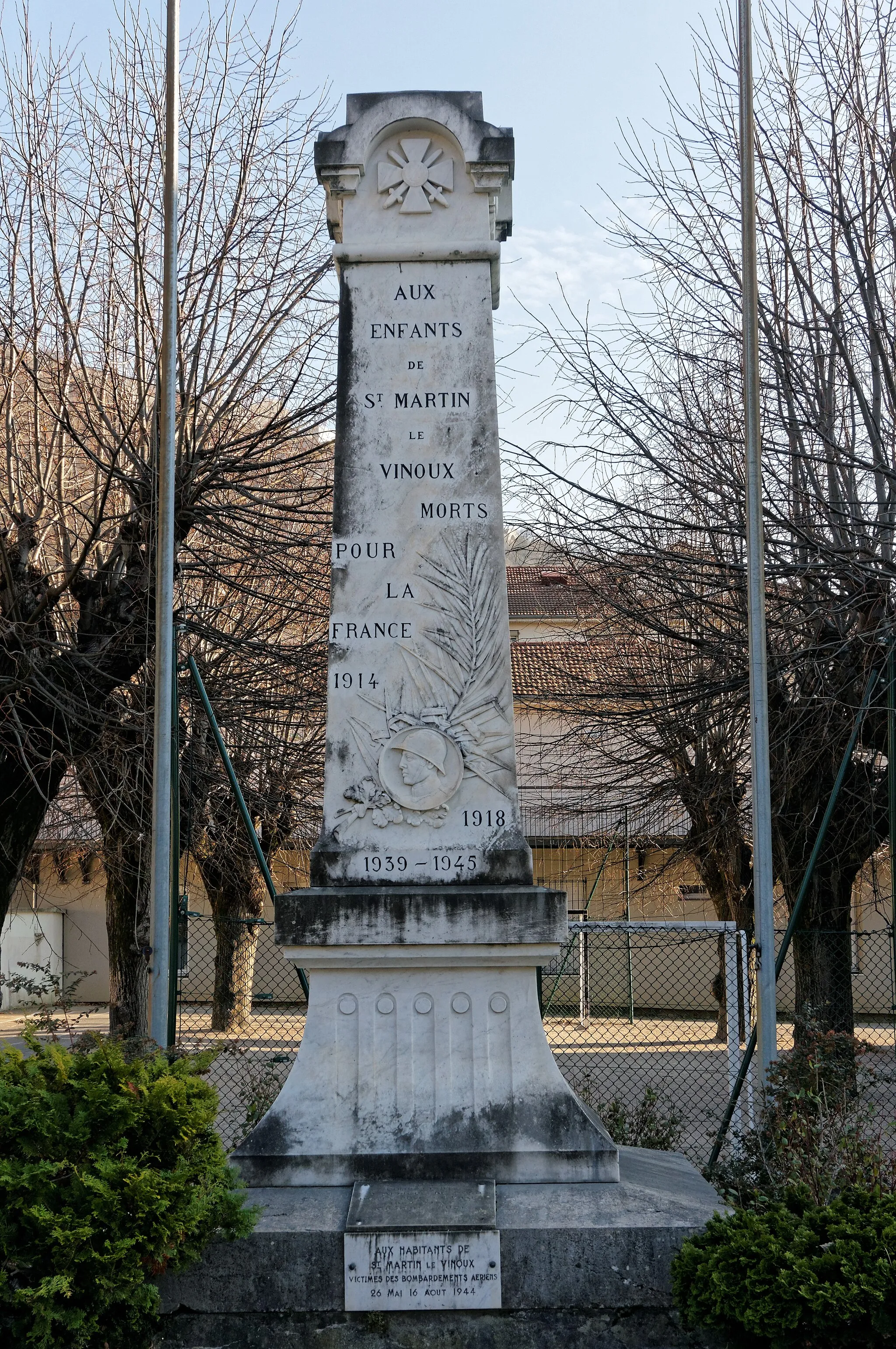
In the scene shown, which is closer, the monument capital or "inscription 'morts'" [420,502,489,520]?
"inscription 'morts'" [420,502,489,520]

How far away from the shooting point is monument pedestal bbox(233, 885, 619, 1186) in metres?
5.15

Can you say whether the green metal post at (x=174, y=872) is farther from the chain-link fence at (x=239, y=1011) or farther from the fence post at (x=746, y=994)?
the fence post at (x=746, y=994)

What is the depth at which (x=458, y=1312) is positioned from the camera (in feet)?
15.4

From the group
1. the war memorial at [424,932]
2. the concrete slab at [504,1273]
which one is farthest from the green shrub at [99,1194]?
the war memorial at [424,932]

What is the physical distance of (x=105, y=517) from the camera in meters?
10.2

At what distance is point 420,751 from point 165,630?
7.92 feet

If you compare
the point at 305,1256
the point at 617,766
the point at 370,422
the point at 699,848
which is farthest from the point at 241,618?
the point at 305,1256

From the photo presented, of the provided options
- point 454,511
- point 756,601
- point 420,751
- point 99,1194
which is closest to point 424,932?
point 420,751

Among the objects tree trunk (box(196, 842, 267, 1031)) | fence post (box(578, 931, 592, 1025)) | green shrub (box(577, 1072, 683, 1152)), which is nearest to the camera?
green shrub (box(577, 1072, 683, 1152))

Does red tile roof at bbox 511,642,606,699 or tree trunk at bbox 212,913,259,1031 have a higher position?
red tile roof at bbox 511,642,606,699

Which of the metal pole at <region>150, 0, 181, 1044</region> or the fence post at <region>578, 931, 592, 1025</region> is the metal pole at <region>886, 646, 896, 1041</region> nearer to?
the metal pole at <region>150, 0, 181, 1044</region>

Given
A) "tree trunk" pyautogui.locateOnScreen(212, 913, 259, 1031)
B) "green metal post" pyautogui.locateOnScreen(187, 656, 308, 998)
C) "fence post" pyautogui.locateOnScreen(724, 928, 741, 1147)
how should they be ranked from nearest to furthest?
"green metal post" pyautogui.locateOnScreen(187, 656, 308, 998), "fence post" pyautogui.locateOnScreen(724, 928, 741, 1147), "tree trunk" pyautogui.locateOnScreen(212, 913, 259, 1031)

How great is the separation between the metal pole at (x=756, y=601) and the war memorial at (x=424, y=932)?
1.42m

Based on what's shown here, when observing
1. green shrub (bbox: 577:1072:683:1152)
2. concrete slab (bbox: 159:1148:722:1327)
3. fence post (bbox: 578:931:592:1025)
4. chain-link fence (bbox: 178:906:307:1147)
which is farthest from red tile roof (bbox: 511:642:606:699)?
concrete slab (bbox: 159:1148:722:1327)
